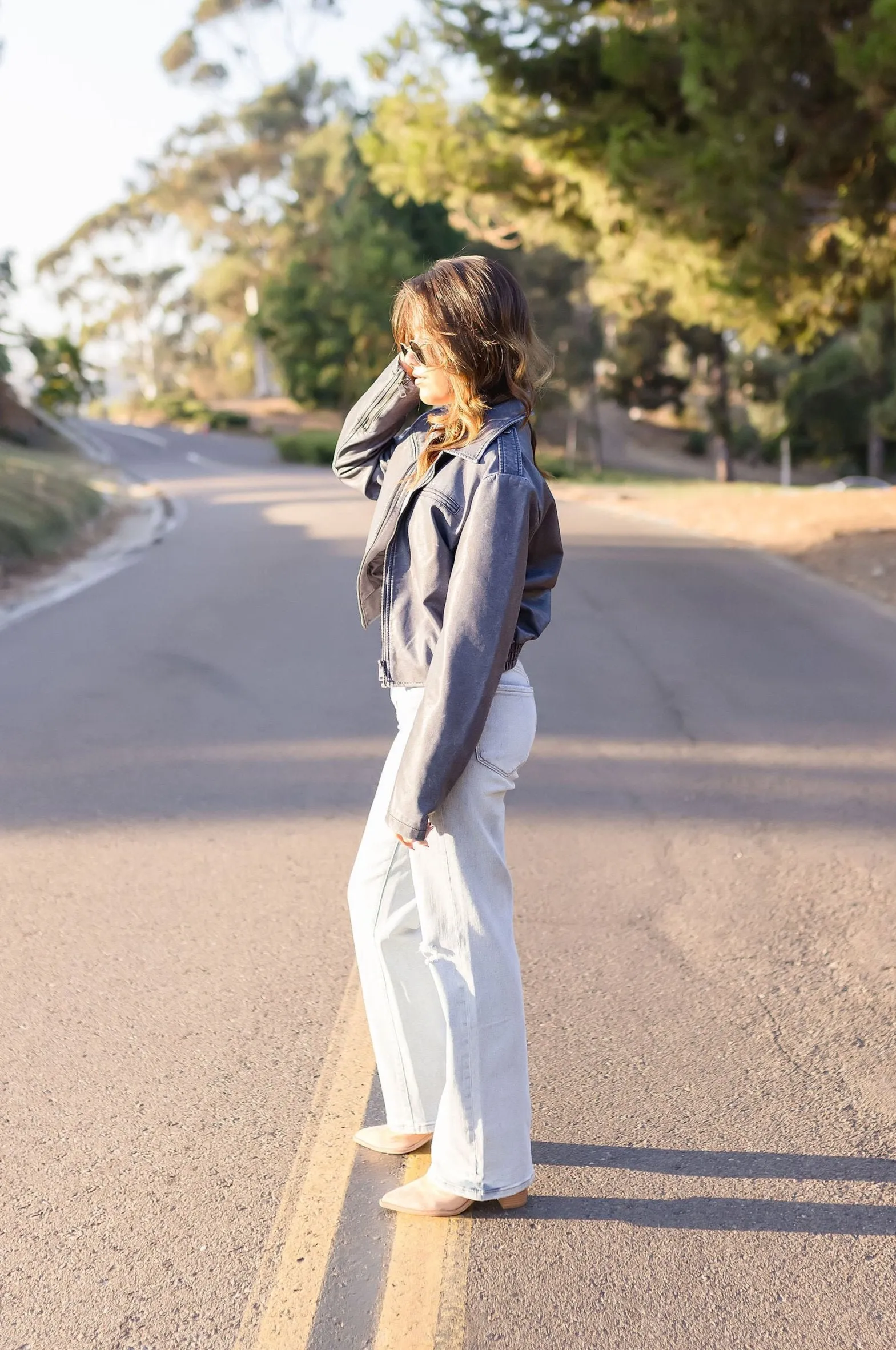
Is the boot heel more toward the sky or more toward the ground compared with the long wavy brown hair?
more toward the ground

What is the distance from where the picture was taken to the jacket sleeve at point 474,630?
8.88 feet

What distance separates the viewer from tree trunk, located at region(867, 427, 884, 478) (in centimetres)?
4978

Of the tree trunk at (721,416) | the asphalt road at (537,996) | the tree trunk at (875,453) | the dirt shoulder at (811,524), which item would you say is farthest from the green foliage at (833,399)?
the asphalt road at (537,996)

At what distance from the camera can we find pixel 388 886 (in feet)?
10.2

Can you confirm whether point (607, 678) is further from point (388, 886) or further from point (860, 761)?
point (388, 886)

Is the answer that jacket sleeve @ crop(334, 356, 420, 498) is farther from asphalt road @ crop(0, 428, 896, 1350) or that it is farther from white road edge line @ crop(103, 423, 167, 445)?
white road edge line @ crop(103, 423, 167, 445)

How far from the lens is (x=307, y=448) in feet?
140

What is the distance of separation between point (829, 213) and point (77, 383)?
3101 cm

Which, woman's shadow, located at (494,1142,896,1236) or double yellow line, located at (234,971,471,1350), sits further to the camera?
woman's shadow, located at (494,1142,896,1236)

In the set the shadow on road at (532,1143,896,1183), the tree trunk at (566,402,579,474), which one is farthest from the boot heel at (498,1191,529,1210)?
the tree trunk at (566,402,579,474)

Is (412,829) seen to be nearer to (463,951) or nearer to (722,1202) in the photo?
(463,951)

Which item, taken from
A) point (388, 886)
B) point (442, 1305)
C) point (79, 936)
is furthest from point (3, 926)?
point (442, 1305)

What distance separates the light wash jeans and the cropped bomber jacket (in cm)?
10

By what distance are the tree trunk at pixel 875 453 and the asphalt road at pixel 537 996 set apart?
43.1 metres
